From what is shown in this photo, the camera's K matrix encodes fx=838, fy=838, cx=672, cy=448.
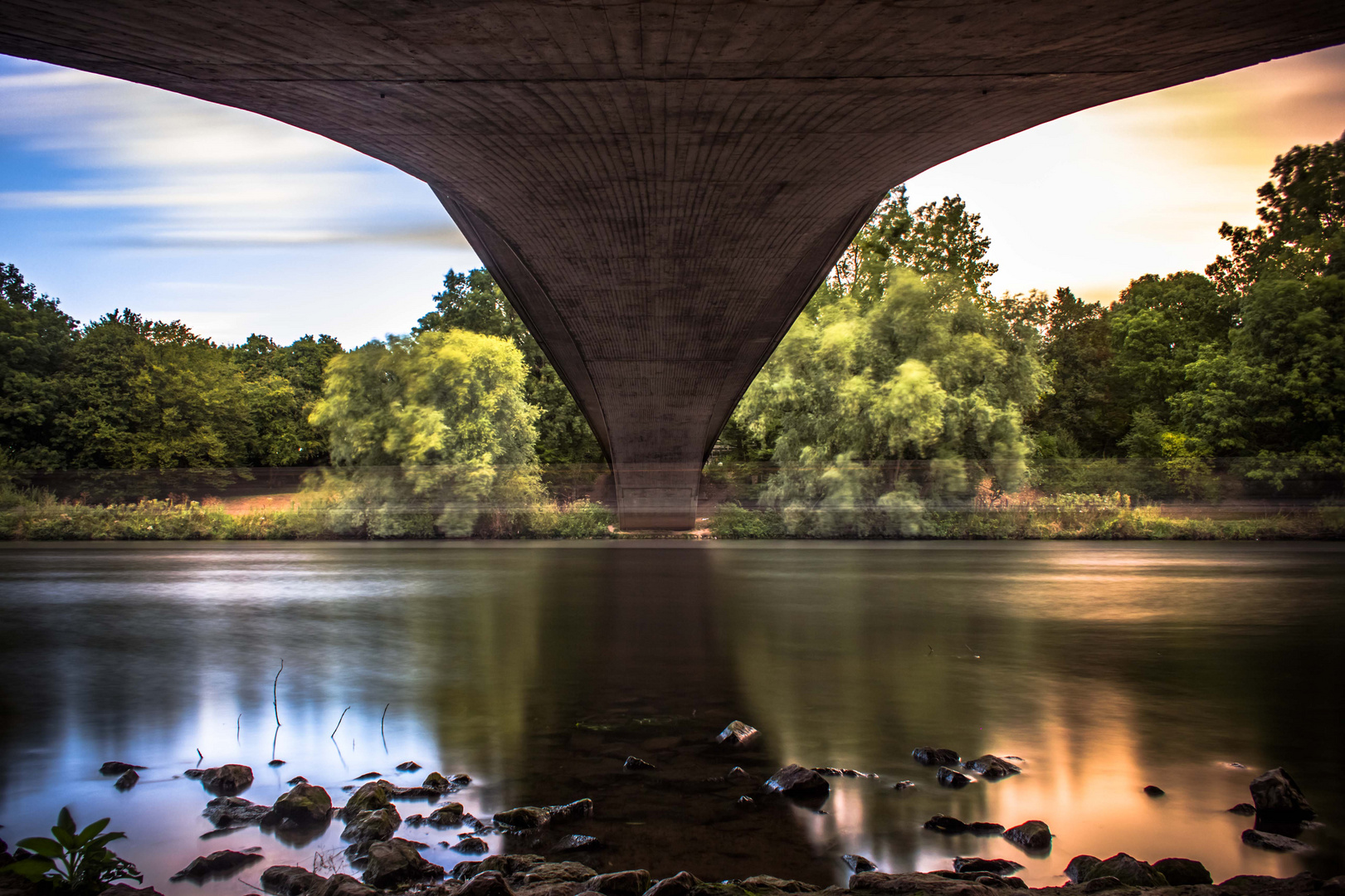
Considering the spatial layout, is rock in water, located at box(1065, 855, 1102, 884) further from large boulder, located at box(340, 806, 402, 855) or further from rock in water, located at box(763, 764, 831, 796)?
large boulder, located at box(340, 806, 402, 855)

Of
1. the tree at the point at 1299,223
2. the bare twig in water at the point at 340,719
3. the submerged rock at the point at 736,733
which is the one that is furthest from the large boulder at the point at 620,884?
the tree at the point at 1299,223

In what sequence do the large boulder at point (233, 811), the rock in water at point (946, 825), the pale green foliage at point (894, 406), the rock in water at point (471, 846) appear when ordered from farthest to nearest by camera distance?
the pale green foliage at point (894, 406) → the large boulder at point (233, 811) → the rock in water at point (946, 825) → the rock in water at point (471, 846)

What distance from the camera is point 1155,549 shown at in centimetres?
2566

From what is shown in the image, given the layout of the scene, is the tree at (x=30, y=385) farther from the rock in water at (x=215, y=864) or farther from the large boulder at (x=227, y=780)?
the rock in water at (x=215, y=864)

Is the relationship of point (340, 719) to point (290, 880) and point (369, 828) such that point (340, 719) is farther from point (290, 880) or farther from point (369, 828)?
point (290, 880)

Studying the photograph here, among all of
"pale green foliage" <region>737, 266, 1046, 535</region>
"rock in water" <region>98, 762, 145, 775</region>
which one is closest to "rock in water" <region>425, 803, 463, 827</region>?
"rock in water" <region>98, 762, 145, 775</region>

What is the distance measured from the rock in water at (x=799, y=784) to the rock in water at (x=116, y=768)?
13.6 ft

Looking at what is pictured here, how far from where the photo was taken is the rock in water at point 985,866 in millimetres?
3684

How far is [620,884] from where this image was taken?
318cm

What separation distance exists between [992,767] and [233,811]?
14.6 feet

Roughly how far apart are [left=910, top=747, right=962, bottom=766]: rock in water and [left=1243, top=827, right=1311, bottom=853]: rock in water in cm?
162

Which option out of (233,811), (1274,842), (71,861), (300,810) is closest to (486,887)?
(71,861)

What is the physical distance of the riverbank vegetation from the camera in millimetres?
27500

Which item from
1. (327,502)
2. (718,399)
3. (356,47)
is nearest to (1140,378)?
(718,399)
